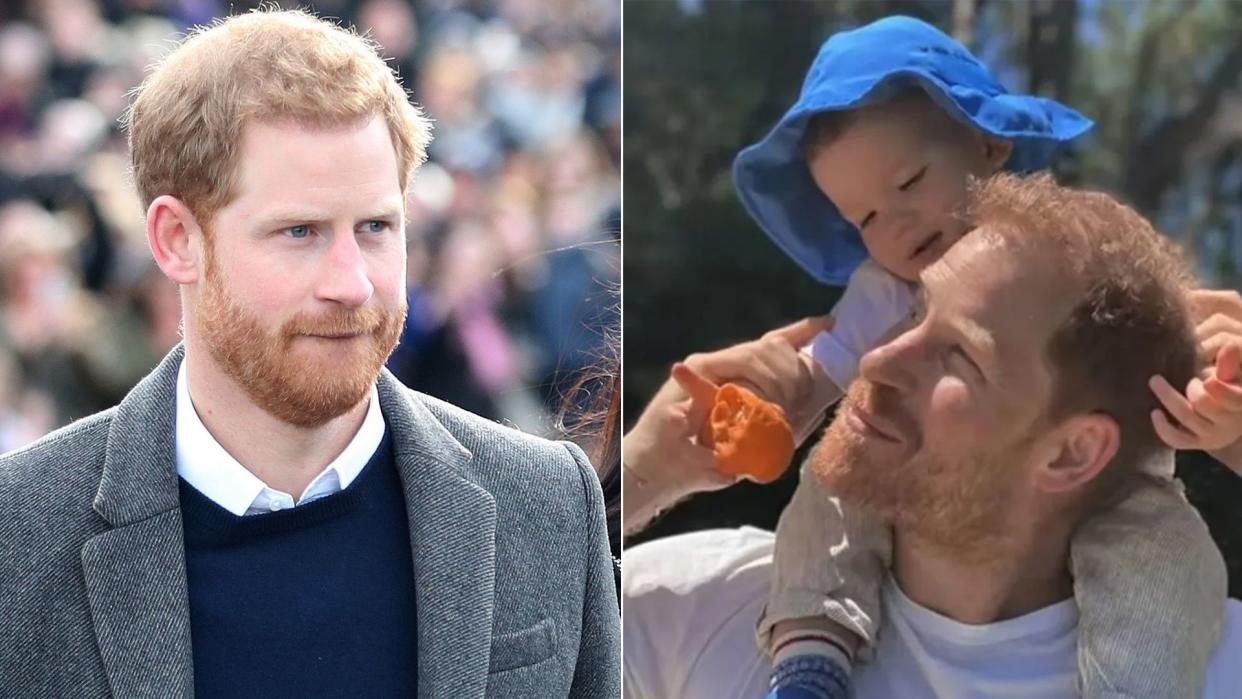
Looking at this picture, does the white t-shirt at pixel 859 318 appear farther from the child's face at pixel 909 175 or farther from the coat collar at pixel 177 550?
the coat collar at pixel 177 550

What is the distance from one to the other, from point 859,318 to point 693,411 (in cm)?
34

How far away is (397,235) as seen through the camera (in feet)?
6.25

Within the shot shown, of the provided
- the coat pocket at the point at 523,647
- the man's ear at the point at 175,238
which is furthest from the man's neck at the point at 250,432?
the coat pocket at the point at 523,647

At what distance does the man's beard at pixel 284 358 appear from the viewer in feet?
5.92

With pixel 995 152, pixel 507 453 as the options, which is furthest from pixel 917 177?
pixel 507 453

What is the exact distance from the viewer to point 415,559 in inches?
72.9

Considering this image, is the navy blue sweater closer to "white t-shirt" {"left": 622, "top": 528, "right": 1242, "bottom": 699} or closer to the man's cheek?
"white t-shirt" {"left": 622, "top": 528, "right": 1242, "bottom": 699}

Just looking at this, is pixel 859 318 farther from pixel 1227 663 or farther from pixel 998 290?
pixel 1227 663

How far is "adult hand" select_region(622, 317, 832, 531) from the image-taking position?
7.29ft

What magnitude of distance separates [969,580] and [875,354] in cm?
42

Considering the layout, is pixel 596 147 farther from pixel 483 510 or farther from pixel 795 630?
pixel 795 630

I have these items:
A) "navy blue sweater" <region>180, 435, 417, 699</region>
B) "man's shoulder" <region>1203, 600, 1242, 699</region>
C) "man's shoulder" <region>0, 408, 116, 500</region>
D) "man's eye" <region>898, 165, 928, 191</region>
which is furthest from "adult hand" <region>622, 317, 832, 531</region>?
"man's shoulder" <region>0, 408, 116, 500</region>

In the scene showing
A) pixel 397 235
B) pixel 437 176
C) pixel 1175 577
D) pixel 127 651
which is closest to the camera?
pixel 127 651

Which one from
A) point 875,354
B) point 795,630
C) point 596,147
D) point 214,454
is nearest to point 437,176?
point 596,147
